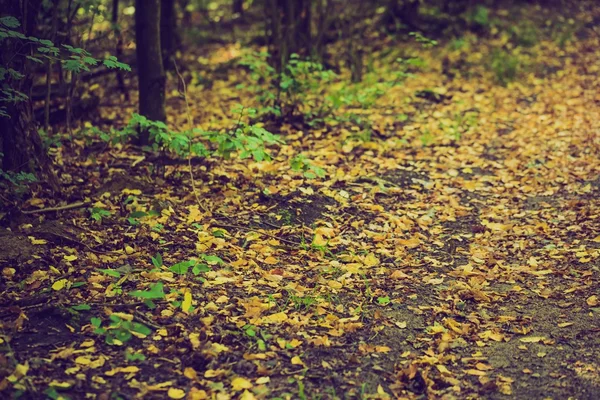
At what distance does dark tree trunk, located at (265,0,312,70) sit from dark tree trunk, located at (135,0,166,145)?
2.18 meters

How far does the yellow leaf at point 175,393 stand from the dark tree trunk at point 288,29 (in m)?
5.86

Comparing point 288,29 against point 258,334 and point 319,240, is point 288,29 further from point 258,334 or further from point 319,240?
point 258,334

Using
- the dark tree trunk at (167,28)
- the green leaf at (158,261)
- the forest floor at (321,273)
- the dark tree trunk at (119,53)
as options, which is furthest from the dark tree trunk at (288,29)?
the green leaf at (158,261)

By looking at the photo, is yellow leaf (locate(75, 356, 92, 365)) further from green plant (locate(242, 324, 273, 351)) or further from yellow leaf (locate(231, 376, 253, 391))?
green plant (locate(242, 324, 273, 351))

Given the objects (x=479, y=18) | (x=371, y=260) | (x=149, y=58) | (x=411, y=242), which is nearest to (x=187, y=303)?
(x=371, y=260)

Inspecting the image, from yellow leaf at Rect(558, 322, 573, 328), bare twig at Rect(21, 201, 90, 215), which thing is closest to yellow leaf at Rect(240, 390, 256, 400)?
yellow leaf at Rect(558, 322, 573, 328)

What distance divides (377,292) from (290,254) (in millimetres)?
842

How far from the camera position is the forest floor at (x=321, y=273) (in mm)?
3643

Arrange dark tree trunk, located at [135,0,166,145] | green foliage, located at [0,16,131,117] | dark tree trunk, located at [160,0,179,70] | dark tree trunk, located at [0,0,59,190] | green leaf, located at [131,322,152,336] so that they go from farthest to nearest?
1. dark tree trunk, located at [160,0,179,70]
2. dark tree trunk, located at [135,0,166,145]
3. dark tree trunk, located at [0,0,59,190]
4. green foliage, located at [0,16,131,117]
5. green leaf, located at [131,322,152,336]

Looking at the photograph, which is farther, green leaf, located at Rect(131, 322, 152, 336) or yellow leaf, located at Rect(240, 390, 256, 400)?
green leaf, located at Rect(131, 322, 152, 336)

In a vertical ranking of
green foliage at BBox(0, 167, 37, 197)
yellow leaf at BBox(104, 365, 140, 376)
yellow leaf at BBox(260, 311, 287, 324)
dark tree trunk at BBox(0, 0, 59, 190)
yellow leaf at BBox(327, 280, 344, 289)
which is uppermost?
dark tree trunk at BBox(0, 0, 59, 190)

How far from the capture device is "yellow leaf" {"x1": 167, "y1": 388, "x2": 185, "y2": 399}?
3361 millimetres

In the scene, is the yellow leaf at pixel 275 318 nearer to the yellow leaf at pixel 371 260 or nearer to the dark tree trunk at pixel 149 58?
the yellow leaf at pixel 371 260

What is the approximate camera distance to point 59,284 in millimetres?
4250
